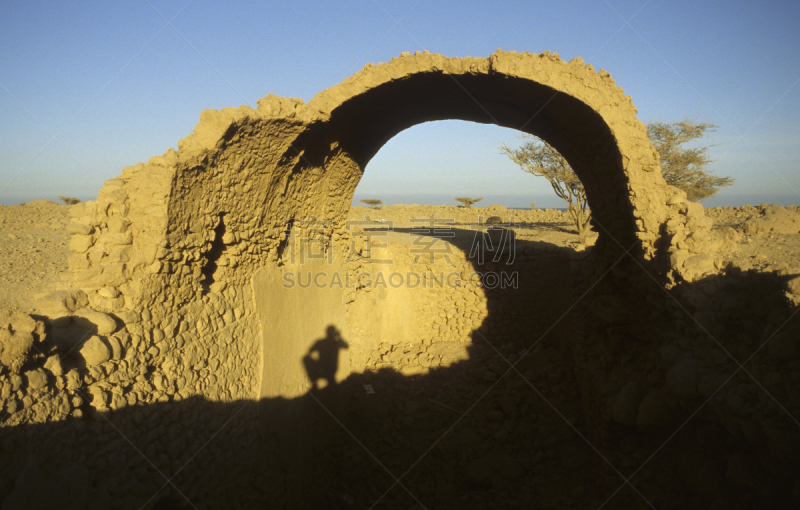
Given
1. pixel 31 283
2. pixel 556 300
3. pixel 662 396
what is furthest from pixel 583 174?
pixel 31 283

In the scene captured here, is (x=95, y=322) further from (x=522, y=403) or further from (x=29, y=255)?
(x=522, y=403)

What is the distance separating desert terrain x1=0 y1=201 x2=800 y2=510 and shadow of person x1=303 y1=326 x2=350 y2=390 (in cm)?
14

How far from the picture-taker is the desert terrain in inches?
100

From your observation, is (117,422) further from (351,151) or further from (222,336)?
(351,151)

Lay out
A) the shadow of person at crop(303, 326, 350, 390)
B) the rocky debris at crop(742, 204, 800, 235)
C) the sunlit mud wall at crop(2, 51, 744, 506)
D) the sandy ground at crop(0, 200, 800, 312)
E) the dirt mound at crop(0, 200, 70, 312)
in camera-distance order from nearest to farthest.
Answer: the sunlit mud wall at crop(2, 51, 744, 506), the sandy ground at crop(0, 200, 800, 312), the dirt mound at crop(0, 200, 70, 312), the rocky debris at crop(742, 204, 800, 235), the shadow of person at crop(303, 326, 350, 390)

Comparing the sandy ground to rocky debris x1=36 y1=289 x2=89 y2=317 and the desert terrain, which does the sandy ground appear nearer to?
the desert terrain

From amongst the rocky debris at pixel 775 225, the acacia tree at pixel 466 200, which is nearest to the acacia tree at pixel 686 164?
the rocky debris at pixel 775 225

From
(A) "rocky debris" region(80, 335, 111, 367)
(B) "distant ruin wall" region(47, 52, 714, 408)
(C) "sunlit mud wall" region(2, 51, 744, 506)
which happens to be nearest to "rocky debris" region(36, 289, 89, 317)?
(C) "sunlit mud wall" region(2, 51, 744, 506)

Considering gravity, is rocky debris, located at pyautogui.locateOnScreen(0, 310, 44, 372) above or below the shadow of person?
above

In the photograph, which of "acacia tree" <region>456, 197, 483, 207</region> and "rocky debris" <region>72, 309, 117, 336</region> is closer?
"rocky debris" <region>72, 309, 117, 336</region>

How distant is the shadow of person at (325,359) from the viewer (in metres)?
5.28

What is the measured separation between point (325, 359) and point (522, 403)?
8.96 ft

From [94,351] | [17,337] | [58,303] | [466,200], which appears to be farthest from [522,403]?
[466,200]

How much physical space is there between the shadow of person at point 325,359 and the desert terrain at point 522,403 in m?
0.14
